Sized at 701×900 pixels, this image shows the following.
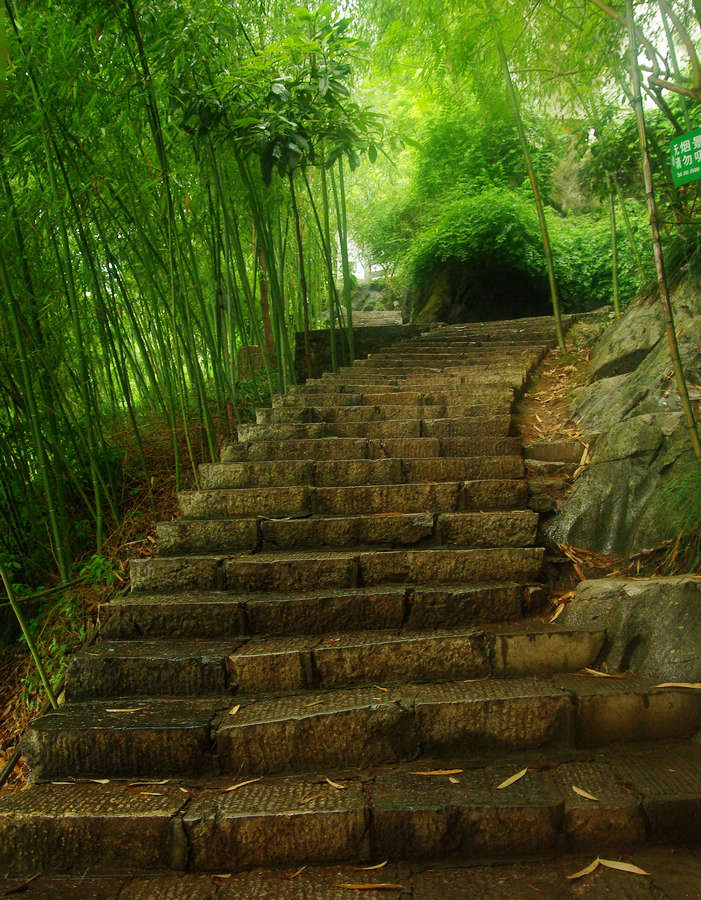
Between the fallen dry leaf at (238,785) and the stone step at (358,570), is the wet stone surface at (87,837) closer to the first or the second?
the fallen dry leaf at (238,785)

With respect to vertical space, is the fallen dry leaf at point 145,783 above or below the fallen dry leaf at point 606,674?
below

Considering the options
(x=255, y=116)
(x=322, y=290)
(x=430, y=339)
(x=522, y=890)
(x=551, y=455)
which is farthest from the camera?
(x=322, y=290)

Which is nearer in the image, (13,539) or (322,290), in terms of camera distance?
(13,539)

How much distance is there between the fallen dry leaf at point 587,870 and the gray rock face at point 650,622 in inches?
24.2

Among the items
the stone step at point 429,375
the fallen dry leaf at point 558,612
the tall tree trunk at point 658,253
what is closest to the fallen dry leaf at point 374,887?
the fallen dry leaf at point 558,612

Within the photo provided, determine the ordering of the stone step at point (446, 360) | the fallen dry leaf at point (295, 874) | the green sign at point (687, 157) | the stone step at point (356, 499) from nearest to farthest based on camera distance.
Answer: the fallen dry leaf at point (295, 874)
the green sign at point (687, 157)
the stone step at point (356, 499)
the stone step at point (446, 360)

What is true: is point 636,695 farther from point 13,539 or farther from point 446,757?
point 13,539

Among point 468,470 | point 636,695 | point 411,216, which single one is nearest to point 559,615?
point 636,695

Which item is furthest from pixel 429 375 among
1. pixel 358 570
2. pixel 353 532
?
pixel 358 570

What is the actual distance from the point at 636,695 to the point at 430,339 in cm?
445

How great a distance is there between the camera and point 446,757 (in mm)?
1820

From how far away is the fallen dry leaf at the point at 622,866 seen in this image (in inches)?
56.3

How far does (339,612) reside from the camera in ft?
7.36

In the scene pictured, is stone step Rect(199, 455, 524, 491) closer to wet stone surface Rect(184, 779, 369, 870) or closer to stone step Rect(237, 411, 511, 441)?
stone step Rect(237, 411, 511, 441)
